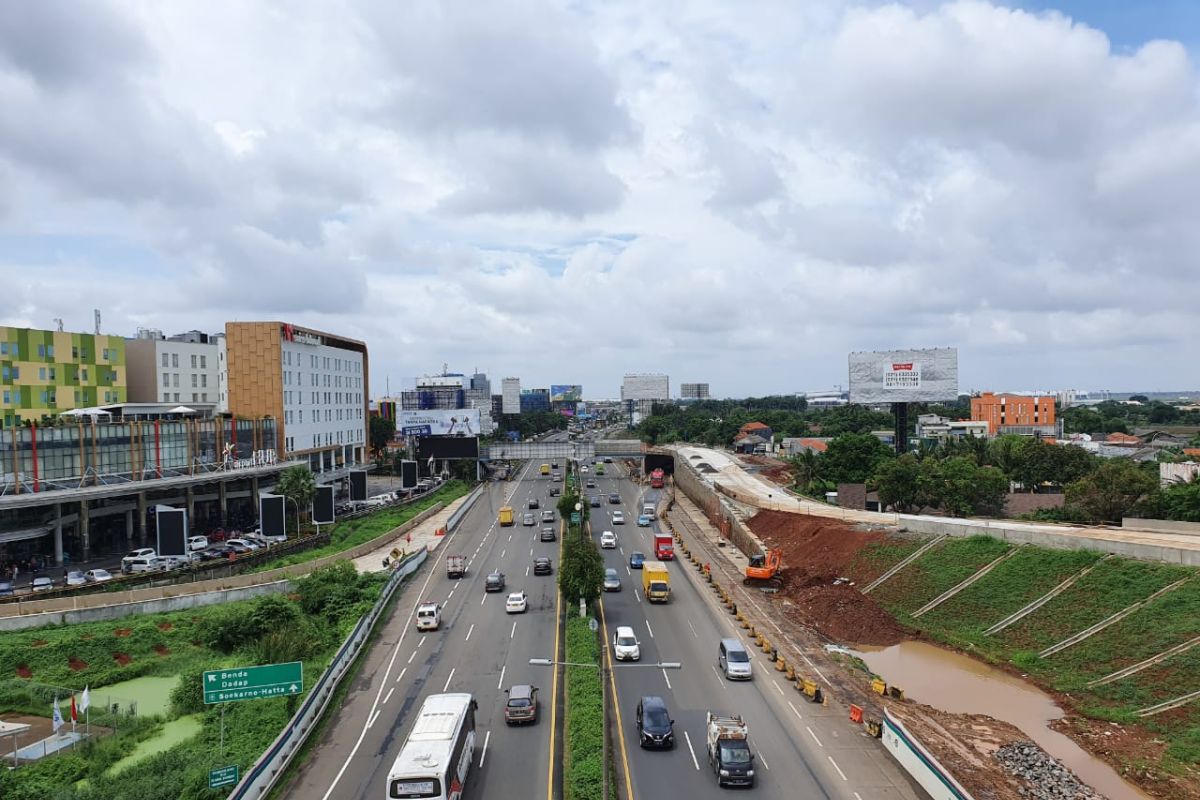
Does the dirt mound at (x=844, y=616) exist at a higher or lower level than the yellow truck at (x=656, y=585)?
lower

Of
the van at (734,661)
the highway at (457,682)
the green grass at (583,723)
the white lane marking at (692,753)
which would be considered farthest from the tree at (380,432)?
the white lane marking at (692,753)

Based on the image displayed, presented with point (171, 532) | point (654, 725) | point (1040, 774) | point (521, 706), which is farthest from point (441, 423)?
point (1040, 774)

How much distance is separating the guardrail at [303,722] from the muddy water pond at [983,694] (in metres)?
25.8

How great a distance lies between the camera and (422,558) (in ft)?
193

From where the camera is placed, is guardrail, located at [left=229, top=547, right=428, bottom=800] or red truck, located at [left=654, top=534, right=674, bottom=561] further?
red truck, located at [left=654, top=534, right=674, bottom=561]

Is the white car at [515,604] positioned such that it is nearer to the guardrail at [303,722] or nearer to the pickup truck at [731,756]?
the guardrail at [303,722]

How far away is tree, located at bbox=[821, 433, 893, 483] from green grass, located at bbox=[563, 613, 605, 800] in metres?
54.0

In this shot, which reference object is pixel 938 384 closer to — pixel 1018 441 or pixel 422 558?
pixel 1018 441

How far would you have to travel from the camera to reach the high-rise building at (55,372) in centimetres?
6500

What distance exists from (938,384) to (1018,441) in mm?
14113

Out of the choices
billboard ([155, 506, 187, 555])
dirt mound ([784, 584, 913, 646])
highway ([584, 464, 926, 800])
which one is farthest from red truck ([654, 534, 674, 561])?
billboard ([155, 506, 187, 555])

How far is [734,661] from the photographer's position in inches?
1367

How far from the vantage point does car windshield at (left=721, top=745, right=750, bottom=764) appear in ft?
79.4

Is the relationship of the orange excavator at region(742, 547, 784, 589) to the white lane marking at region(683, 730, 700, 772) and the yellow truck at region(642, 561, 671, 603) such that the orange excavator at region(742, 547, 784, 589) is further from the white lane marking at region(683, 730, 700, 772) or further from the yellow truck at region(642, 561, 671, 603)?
the white lane marking at region(683, 730, 700, 772)
